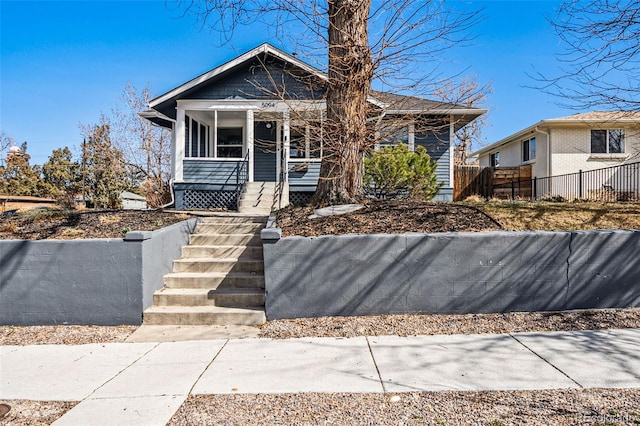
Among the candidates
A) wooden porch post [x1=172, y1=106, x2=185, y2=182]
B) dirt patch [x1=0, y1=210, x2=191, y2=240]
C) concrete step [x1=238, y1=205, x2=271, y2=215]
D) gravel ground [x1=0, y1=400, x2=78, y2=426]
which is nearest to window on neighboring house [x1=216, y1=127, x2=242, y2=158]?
wooden porch post [x1=172, y1=106, x2=185, y2=182]

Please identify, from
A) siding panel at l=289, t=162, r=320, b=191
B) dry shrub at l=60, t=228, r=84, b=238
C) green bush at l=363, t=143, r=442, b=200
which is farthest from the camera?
siding panel at l=289, t=162, r=320, b=191

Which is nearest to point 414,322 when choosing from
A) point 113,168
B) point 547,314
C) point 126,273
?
point 547,314

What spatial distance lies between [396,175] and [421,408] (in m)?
6.62

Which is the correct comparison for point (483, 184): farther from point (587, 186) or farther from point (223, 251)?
point (223, 251)

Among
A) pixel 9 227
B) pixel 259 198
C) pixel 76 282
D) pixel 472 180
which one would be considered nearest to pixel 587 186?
pixel 472 180

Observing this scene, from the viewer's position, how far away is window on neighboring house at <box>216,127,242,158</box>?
1413 cm

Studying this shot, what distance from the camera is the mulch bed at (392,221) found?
5480 mm

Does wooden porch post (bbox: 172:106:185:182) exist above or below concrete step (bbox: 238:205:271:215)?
above

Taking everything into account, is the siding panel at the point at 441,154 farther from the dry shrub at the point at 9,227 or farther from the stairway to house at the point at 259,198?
the dry shrub at the point at 9,227

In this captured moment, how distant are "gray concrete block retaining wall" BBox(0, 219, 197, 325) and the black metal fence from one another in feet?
45.9

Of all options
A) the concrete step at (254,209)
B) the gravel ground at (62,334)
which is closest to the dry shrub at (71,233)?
the gravel ground at (62,334)

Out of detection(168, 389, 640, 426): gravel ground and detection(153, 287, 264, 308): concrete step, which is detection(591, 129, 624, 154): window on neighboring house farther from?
detection(153, 287, 264, 308): concrete step

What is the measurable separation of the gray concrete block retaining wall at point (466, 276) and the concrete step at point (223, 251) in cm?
143

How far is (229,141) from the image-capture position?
14555 millimetres
